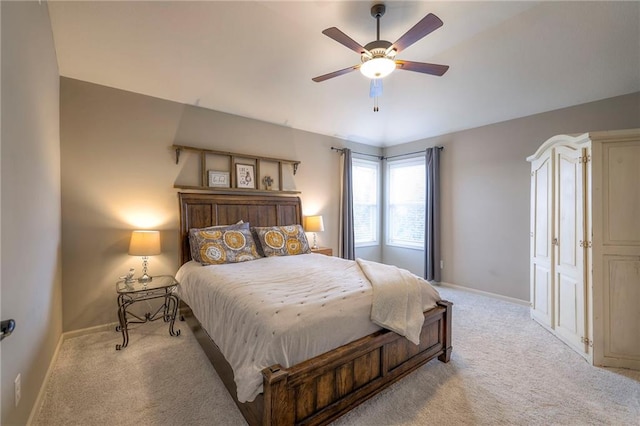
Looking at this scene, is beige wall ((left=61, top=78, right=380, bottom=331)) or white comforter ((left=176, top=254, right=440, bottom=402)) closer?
white comforter ((left=176, top=254, right=440, bottom=402))

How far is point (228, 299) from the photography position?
6.48 ft

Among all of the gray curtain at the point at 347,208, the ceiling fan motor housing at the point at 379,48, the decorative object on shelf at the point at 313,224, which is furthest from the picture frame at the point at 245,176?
the ceiling fan motor housing at the point at 379,48

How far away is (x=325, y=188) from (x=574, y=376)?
3739 millimetres

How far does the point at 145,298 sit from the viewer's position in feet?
8.95

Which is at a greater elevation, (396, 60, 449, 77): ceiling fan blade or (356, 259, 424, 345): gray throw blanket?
(396, 60, 449, 77): ceiling fan blade

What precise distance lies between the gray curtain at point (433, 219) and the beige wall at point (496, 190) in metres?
0.12

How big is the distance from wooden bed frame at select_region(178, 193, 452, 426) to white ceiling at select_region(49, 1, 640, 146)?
257 cm

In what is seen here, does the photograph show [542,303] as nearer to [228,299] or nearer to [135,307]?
[228,299]

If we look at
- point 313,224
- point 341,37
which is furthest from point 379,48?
point 313,224

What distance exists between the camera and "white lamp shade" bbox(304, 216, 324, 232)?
4340 mm

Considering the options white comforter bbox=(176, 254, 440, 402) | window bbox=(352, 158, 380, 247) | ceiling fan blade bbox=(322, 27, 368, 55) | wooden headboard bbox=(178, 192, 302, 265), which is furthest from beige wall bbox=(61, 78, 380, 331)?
window bbox=(352, 158, 380, 247)

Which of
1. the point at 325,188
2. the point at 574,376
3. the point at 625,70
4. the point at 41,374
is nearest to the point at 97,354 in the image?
the point at 41,374

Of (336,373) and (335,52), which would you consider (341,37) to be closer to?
(335,52)

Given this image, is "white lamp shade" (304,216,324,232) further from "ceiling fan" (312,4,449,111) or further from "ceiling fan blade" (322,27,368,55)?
"ceiling fan blade" (322,27,368,55)
